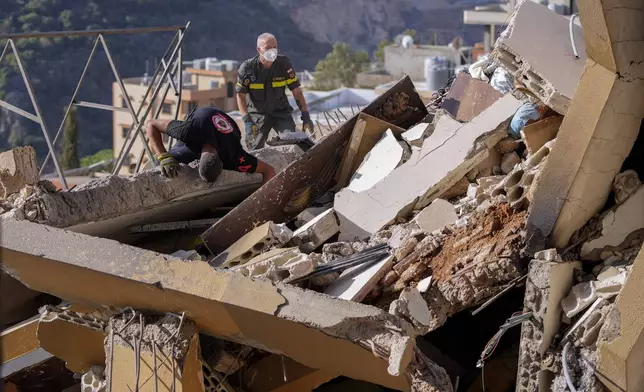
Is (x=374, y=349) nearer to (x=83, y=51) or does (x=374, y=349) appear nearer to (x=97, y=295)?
(x=97, y=295)

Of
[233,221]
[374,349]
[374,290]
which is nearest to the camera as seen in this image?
[374,349]

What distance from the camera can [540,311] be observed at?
15.7 ft

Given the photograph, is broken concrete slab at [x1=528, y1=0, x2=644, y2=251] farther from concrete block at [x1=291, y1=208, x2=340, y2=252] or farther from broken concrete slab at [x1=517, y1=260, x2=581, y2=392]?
concrete block at [x1=291, y1=208, x2=340, y2=252]

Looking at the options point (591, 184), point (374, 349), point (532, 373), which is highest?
point (591, 184)

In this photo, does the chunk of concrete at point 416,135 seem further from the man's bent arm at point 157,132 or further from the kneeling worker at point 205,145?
the man's bent arm at point 157,132

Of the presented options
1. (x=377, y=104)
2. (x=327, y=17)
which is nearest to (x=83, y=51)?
(x=327, y=17)

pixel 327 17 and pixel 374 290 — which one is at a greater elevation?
pixel 374 290

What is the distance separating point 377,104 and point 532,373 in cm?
348

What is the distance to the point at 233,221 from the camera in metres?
6.67

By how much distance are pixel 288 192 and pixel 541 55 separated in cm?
227

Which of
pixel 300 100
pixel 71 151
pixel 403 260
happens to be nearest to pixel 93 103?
pixel 300 100

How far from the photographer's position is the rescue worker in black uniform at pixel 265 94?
384 inches

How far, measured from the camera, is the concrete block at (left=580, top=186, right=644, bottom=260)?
496 cm

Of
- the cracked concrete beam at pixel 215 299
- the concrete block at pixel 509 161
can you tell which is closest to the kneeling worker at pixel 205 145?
the cracked concrete beam at pixel 215 299
